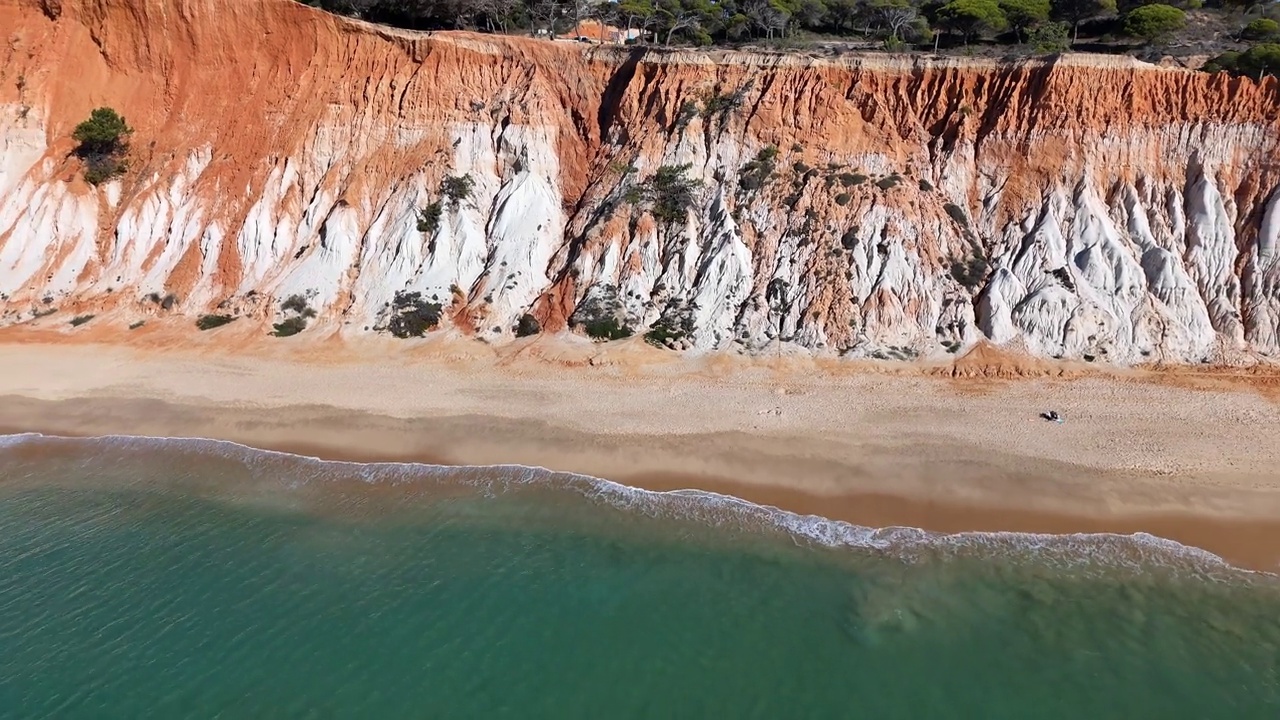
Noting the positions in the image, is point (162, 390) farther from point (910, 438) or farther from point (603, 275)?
point (910, 438)

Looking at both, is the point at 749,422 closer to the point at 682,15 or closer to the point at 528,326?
the point at 528,326

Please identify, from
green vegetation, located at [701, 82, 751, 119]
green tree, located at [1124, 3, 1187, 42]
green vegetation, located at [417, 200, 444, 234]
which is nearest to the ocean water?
green vegetation, located at [417, 200, 444, 234]

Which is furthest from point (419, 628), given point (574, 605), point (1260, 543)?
point (1260, 543)

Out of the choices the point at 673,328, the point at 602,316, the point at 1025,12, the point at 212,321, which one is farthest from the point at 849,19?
the point at 212,321

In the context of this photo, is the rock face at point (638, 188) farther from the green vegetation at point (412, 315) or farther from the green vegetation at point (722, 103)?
the green vegetation at point (412, 315)

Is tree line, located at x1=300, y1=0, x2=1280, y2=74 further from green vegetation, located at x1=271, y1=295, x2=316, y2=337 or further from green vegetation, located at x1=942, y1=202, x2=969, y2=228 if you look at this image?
green vegetation, located at x1=271, y1=295, x2=316, y2=337

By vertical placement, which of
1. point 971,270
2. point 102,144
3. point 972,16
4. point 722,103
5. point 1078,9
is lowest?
point 971,270
